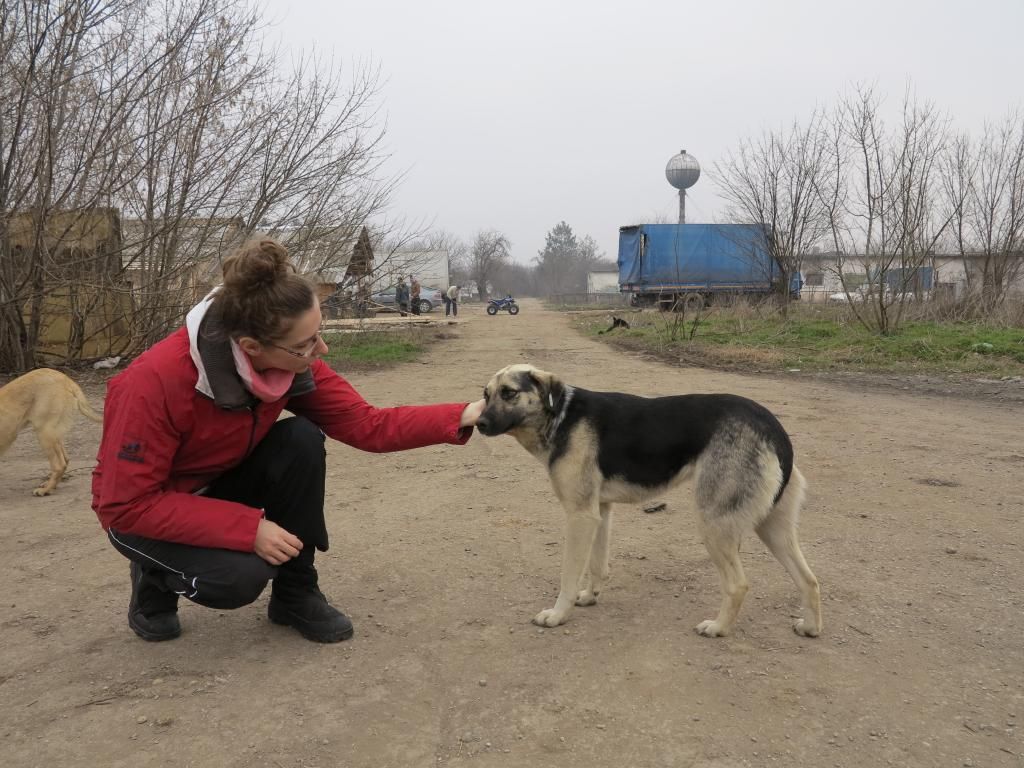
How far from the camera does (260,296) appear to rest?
2639 mm

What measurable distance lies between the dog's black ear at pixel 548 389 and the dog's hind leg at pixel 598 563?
0.60 meters

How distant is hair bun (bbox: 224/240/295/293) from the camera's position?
2.63 metres

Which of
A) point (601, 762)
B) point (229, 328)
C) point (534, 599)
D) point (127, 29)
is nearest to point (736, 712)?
point (601, 762)

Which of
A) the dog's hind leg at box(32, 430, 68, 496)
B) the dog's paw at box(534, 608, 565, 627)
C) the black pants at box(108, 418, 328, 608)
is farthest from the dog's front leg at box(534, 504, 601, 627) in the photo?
the dog's hind leg at box(32, 430, 68, 496)

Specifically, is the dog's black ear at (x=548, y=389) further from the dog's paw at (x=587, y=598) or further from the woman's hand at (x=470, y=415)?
the dog's paw at (x=587, y=598)

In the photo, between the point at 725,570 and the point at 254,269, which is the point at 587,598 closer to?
the point at 725,570

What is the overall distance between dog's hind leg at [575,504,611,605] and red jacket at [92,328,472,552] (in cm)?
174

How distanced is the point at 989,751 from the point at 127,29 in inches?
481

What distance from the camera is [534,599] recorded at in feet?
11.9

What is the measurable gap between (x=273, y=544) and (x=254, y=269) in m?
1.10

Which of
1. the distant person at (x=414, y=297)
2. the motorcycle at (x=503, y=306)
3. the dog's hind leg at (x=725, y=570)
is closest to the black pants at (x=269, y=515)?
the dog's hind leg at (x=725, y=570)

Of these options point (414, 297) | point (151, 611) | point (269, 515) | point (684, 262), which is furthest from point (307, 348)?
point (414, 297)

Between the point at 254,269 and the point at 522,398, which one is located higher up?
the point at 254,269

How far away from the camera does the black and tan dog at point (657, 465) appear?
126 inches
